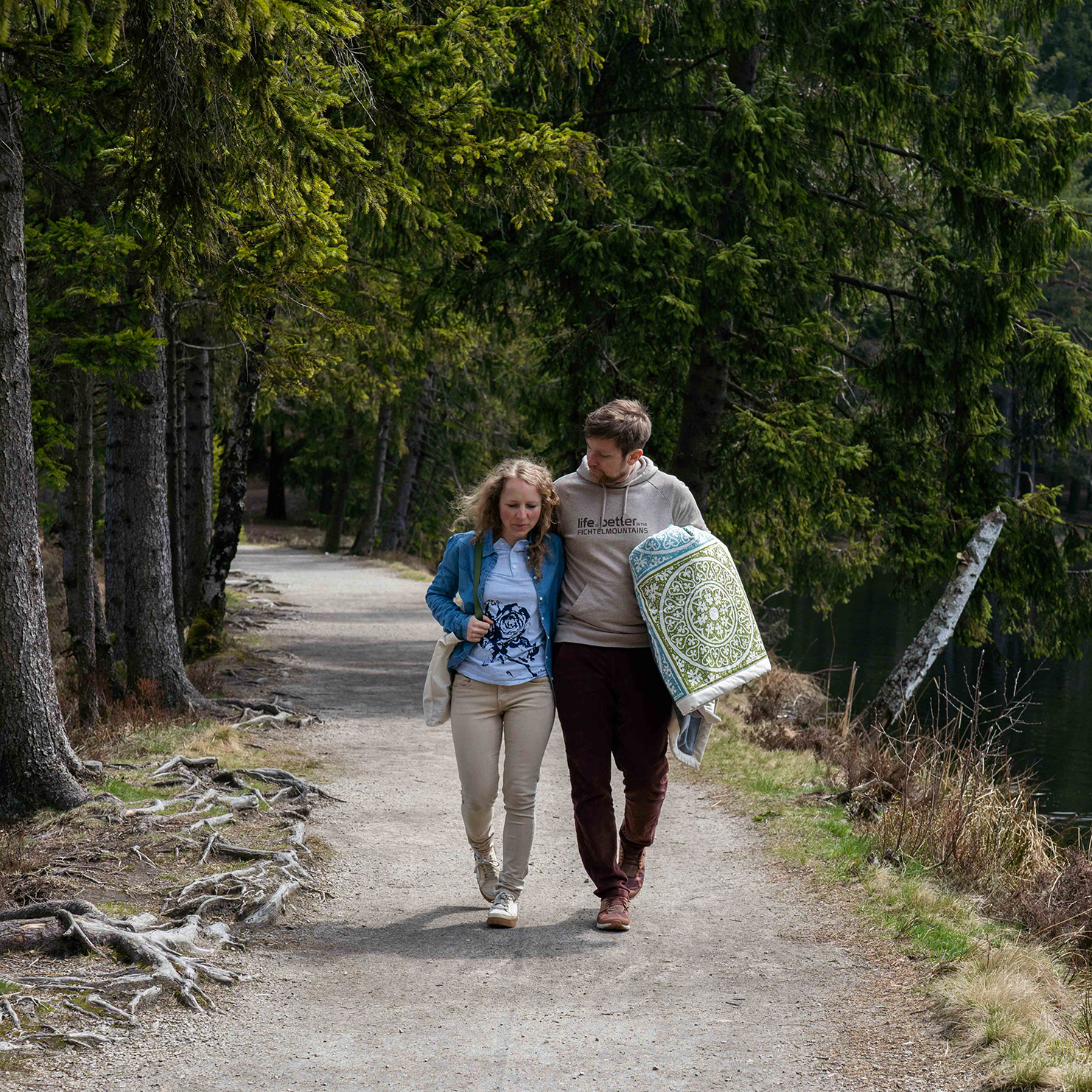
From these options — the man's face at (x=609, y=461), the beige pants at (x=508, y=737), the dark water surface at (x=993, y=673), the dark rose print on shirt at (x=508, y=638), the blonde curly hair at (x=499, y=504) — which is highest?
the man's face at (x=609, y=461)

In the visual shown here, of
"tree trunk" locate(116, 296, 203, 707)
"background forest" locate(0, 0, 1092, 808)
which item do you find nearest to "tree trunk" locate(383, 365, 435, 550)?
"background forest" locate(0, 0, 1092, 808)

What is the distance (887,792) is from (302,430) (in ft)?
112

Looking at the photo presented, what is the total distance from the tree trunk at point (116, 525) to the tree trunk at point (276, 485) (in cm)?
3597

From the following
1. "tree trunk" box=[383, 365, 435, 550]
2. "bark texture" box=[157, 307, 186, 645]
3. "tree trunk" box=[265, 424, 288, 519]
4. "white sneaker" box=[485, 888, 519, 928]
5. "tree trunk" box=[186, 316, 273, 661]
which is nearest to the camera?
"white sneaker" box=[485, 888, 519, 928]

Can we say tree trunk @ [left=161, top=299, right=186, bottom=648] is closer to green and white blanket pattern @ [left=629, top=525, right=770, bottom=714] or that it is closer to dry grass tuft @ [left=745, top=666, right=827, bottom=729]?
dry grass tuft @ [left=745, top=666, right=827, bottom=729]

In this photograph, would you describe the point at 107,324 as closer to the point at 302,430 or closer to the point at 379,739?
the point at 379,739

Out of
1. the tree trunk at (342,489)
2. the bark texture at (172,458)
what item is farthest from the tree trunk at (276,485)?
the bark texture at (172,458)

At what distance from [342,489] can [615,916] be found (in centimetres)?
3040

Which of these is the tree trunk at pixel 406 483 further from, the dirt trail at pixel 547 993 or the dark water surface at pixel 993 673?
the dirt trail at pixel 547 993

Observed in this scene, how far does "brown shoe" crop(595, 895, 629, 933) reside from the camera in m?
5.21

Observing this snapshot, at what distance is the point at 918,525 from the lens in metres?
12.9

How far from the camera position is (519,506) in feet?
16.4

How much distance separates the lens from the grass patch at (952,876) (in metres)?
4.02

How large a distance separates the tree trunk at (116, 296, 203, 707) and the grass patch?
4.35 meters
